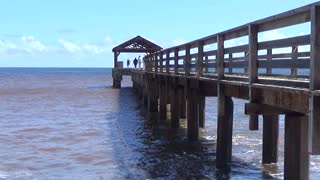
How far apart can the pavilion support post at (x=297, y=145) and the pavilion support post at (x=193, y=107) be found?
512 cm

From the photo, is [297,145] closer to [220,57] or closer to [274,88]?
[274,88]

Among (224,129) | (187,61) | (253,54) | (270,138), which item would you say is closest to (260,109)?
(253,54)

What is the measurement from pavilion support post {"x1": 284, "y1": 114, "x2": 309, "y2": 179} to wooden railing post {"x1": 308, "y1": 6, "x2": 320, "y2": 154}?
160cm

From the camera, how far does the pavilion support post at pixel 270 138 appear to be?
11.3 metres

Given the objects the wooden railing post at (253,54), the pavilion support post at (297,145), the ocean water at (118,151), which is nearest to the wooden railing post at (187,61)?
the ocean water at (118,151)

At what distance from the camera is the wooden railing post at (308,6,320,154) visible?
20.3 ft

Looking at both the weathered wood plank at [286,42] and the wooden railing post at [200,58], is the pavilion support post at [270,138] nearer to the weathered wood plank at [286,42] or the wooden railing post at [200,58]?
the wooden railing post at [200,58]

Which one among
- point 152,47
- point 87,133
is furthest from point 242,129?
point 152,47

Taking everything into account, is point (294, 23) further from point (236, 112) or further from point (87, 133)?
point (236, 112)

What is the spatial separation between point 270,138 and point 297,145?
3.66 m

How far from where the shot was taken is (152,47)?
5203 cm

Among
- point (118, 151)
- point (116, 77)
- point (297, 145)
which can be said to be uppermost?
point (297, 145)

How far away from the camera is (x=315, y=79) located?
6.18 m

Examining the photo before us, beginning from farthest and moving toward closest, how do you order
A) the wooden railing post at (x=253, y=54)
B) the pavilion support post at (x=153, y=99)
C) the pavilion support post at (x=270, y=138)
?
the pavilion support post at (x=153, y=99) → the pavilion support post at (x=270, y=138) → the wooden railing post at (x=253, y=54)
